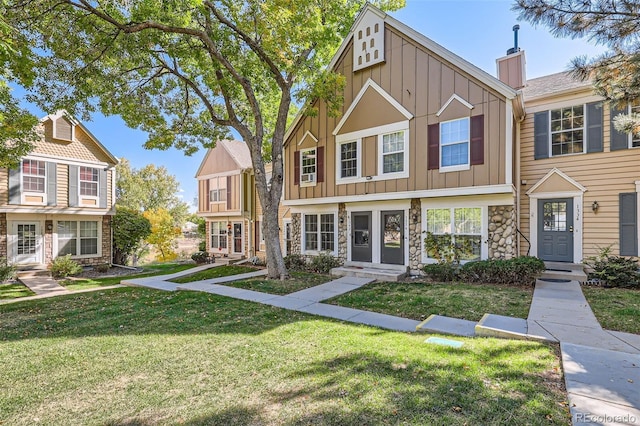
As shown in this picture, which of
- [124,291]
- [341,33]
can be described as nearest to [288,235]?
[124,291]

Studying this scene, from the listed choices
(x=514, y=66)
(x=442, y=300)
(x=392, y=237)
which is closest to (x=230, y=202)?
(x=392, y=237)

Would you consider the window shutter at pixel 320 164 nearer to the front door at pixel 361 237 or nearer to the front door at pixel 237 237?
the front door at pixel 361 237

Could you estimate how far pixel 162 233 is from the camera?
22.3 metres

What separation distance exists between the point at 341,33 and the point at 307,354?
456 inches

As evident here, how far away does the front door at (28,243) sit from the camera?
13469 millimetres

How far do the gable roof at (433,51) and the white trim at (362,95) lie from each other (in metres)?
1.69

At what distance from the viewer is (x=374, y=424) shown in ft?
8.68

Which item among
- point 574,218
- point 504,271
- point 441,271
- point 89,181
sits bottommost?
point 441,271

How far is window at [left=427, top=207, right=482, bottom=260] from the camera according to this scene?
31.5ft

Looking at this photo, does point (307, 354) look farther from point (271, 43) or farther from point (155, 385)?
point (271, 43)

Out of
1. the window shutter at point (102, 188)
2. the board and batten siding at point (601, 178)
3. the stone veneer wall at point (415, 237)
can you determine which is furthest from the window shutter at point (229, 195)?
the board and batten siding at point (601, 178)

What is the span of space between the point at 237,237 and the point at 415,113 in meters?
12.7

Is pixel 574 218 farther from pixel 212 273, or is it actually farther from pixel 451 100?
pixel 212 273

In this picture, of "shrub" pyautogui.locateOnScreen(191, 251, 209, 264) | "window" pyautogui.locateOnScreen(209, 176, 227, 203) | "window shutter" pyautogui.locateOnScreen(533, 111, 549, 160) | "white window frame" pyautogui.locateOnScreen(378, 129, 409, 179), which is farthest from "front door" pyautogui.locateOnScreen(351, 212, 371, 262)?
"shrub" pyautogui.locateOnScreen(191, 251, 209, 264)
